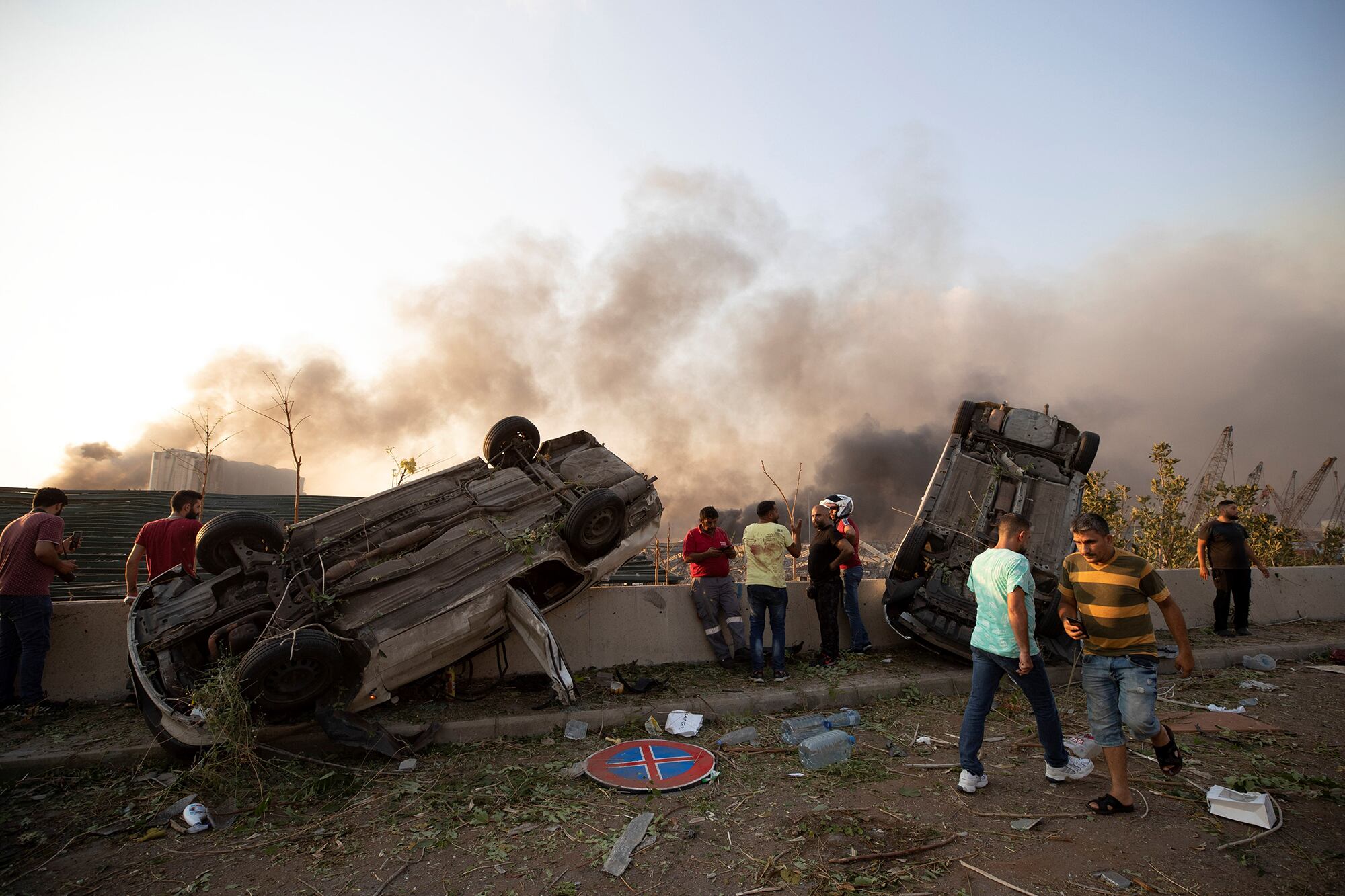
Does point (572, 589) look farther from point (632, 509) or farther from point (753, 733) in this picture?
point (753, 733)

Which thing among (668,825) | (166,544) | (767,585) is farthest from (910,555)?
(166,544)

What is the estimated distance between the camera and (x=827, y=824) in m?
3.88

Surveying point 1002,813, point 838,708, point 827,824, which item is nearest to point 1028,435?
point 838,708

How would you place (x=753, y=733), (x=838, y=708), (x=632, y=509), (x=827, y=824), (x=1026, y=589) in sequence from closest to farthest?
(x=827, y=824) < (x=1026, y=589) < (x=753, y=733) < (x=838, y=708) < (x=632, y=509)

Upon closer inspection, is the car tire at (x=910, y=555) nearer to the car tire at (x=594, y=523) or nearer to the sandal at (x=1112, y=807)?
the car tire at (x=594, y=523)

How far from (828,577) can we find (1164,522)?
13.8 meters

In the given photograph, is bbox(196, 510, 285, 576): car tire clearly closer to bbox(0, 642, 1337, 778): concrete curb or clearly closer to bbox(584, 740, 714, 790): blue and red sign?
bbox(0, 642, 1337, 778): concrete curb

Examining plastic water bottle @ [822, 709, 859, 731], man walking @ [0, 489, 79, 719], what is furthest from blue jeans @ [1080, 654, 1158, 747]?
man walking @ [0, 489, 79, 719]

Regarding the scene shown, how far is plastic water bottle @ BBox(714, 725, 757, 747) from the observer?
5.30m

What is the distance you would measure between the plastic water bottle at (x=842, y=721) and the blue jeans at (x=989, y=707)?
4.26 ft

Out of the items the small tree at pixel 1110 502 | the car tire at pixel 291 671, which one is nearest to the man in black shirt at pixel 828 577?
the car tire at pixel 291 671

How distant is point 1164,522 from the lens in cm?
1677

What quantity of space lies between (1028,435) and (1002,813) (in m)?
5.35

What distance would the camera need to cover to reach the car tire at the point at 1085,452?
783cm
